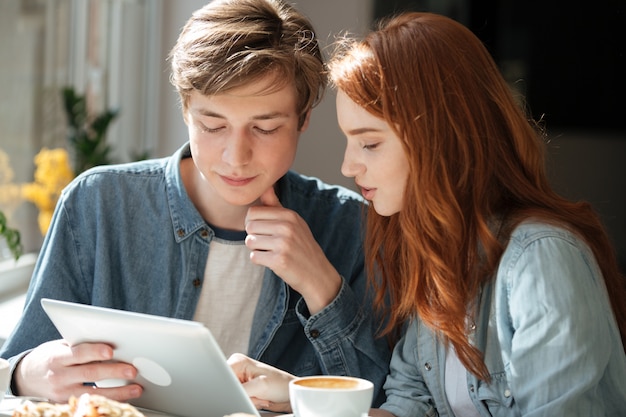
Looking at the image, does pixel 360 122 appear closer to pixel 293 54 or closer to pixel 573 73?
pixel 293 54

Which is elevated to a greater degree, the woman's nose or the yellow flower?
the woman's nose

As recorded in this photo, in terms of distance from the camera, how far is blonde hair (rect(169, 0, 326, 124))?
1576mm

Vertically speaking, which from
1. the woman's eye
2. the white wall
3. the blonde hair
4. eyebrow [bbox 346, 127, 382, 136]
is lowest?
the white wall

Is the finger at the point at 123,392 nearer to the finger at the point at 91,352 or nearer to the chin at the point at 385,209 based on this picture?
the finger at the point at 91,352

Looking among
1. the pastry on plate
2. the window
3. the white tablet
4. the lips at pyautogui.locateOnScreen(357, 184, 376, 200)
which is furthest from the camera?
the window

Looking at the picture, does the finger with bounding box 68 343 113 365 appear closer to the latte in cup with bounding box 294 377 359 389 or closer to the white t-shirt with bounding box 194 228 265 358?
the latte in cup with bounding box 294 377 359 389

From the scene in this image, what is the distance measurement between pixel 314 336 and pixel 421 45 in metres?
0.55

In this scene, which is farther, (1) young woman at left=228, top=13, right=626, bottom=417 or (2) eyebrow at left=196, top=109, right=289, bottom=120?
(2) eyebrow at left=196, top=109, right=289, bottom=120

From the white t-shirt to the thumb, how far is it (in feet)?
0.29

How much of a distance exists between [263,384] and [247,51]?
589 mm

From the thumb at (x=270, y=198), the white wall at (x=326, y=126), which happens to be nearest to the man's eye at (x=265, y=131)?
the thumb at (x=270, y=198)

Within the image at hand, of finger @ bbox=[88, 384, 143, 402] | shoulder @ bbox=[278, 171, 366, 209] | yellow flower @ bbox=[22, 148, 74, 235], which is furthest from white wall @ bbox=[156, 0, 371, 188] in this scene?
finger @ bbox=[88, 384, 143, 402]

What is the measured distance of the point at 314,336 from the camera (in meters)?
1.60

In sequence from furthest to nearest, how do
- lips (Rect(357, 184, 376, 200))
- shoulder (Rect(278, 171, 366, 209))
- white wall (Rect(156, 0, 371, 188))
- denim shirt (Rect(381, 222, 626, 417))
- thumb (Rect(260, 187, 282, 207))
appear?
white wall (Rect(156, 0, 371, 188)), shoulder (Rect(278, 171, 366, 209)), thumb (Rect(260, 187, 282, 207)), lips (Rect(357, 184, 376, 200)), denim shirt (Rect(381, 222, 626, 417))
